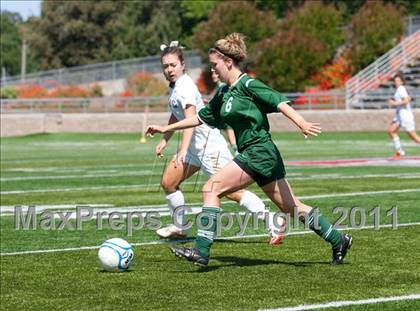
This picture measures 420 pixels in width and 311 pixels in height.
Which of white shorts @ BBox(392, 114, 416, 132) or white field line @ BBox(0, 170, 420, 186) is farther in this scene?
white shorts @ BBox(392, 114, 416, 132)

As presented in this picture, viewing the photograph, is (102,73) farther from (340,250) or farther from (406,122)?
(340,250)

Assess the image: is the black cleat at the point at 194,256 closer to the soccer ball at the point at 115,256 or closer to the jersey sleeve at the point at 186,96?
the soccer ball at the point at 115,256

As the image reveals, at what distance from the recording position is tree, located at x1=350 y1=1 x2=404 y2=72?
5309 centimetres

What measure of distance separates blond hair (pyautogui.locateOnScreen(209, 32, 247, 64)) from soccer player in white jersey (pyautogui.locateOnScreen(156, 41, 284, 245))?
189 centimetres

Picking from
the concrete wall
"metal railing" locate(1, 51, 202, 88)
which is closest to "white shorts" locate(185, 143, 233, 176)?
the concrete wall

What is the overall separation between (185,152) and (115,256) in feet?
6.84

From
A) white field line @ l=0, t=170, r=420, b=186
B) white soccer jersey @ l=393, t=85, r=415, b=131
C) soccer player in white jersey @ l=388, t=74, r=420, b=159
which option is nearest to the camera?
white field line @ l=0, t=170, r=420, b=186

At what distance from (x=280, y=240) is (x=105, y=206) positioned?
4.87 metres

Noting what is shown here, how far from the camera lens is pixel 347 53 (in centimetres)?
5434

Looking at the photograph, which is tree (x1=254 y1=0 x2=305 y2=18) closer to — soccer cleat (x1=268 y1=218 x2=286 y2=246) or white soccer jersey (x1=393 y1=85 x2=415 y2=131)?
white soccer jersey (x1=393 y1=85 x2=415 y2=131)

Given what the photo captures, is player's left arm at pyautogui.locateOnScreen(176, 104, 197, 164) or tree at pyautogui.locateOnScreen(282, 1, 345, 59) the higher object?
player's left arm at pyautogui.locateOnScreen(176, 104, 197, 164)

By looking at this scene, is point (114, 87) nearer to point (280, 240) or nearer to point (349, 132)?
point (349, 132)

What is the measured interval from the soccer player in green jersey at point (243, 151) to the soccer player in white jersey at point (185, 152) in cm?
169

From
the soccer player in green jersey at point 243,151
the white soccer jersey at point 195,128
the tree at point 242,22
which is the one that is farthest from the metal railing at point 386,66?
the soccer player in green jersey at point 243,151
